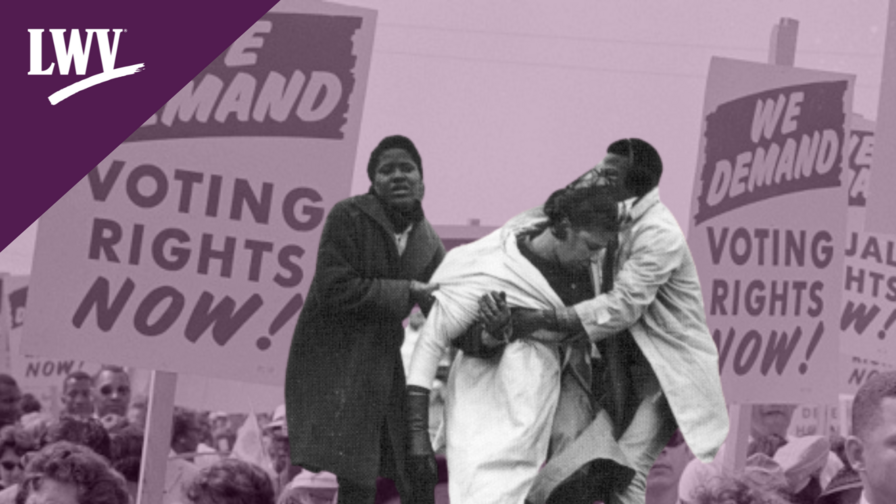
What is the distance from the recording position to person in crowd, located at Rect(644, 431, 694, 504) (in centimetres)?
532

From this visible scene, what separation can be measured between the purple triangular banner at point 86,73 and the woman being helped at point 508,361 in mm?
1008

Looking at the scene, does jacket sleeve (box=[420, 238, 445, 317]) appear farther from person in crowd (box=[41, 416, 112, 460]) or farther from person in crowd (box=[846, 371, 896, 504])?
person in crowd (box=[41, 416, 112, 460])

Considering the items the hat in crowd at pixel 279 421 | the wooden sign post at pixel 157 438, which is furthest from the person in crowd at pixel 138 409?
the wooden sign post at pixel 157 438

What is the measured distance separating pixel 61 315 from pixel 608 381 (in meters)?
1.59

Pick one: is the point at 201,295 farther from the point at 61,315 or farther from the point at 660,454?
the point at 660,454

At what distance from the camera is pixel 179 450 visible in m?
7.45

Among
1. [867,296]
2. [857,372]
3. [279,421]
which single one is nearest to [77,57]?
[279,421]

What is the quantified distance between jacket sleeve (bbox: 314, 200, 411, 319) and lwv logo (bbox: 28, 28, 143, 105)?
0.78 meters

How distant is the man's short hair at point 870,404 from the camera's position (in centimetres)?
433

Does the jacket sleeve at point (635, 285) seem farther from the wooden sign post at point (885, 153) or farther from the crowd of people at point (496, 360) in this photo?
the wooden sign post at point (885, 153)

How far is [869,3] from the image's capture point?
19.5 ft

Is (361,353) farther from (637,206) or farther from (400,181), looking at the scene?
(637,206)

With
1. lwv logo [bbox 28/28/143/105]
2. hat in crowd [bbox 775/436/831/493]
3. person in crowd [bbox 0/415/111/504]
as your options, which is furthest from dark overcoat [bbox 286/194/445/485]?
hat in crowd [bbox 775/436/831/493]

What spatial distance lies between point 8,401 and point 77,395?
0.69 m
